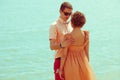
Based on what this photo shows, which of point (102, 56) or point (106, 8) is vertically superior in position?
point (106, 8)

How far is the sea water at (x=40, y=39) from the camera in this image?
21.5ft

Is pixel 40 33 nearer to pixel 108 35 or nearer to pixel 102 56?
pixel 108 35

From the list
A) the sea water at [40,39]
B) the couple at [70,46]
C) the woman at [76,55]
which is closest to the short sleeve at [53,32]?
the couple at [70,46]

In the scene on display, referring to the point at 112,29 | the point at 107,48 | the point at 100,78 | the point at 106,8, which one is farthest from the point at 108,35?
the point at 106,8

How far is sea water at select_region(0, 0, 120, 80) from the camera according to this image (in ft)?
21.5

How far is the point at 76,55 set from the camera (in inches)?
A: 135

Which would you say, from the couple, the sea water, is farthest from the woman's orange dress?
the sea water

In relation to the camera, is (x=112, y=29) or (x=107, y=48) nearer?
(x=107, y=48)

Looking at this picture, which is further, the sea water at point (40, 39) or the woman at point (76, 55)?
the sea water at point (40, 39)

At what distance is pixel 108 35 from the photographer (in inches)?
372

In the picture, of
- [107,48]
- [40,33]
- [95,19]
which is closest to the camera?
[107,48]

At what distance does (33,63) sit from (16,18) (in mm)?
5779

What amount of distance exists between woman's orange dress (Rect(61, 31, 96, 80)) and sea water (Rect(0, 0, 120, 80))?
2.57 m

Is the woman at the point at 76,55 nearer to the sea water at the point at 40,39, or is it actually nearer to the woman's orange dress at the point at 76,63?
the woman's orange dress at the point at 76,63
